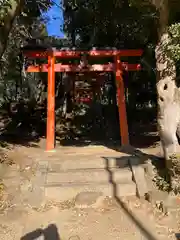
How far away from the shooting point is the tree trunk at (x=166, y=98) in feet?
22.6

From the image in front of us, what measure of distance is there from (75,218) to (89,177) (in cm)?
149

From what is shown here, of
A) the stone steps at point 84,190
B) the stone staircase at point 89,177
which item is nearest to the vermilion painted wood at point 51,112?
the stone staircase at point 89,177

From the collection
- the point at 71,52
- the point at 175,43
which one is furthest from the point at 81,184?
the point at 71,52

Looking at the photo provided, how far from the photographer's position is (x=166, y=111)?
695cm

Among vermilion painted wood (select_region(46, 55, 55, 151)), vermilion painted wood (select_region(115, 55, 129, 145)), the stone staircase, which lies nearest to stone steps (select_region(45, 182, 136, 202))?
the stone staircase

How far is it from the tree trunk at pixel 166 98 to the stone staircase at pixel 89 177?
101 cm

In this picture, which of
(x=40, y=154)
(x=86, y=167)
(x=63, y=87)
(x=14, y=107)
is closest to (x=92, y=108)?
(x=63, y=87)

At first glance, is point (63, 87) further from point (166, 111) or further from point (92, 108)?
point (166, 111)

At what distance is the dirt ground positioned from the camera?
546 centimetres

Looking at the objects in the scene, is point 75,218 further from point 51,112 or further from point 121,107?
point 121,107

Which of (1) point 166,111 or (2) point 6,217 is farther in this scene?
(1) point 166,111

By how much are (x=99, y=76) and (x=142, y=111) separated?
3336 millimetres

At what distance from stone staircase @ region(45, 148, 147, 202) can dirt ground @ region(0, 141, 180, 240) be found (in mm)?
250

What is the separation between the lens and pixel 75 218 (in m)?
6.12
